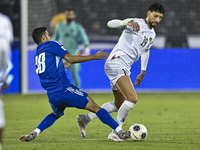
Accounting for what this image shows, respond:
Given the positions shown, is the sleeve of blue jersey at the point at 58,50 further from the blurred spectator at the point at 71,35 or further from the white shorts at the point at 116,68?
the blurred spectator at the point at 71,35

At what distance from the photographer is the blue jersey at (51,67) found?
14.7 feet

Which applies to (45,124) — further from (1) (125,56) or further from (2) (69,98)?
(1) (125,56)

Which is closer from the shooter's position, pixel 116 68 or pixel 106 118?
pixel 106 118

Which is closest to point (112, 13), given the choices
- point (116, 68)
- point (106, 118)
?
point (116, 68)

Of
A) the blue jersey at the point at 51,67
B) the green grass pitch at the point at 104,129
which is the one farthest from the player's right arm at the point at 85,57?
the green grass pitch at the point at 104,129

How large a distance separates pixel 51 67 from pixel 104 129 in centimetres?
157

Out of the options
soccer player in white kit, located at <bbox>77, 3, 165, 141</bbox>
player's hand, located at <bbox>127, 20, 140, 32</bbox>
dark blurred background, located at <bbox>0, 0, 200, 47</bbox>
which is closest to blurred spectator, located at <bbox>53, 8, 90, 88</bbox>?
dark blurred background, located at <bbox>0, 0, 200, 47</bbox>

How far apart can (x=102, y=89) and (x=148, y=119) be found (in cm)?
557

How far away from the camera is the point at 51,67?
450 cm

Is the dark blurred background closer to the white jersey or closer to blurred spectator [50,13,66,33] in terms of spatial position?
blurred spectator [50,13,66,33]

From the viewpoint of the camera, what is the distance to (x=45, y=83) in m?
4.53

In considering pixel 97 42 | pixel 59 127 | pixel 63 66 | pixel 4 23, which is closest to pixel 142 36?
pixel 63 66

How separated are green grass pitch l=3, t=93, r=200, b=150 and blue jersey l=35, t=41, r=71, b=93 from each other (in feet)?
2.19

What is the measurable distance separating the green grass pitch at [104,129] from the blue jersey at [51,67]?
0.67 m
